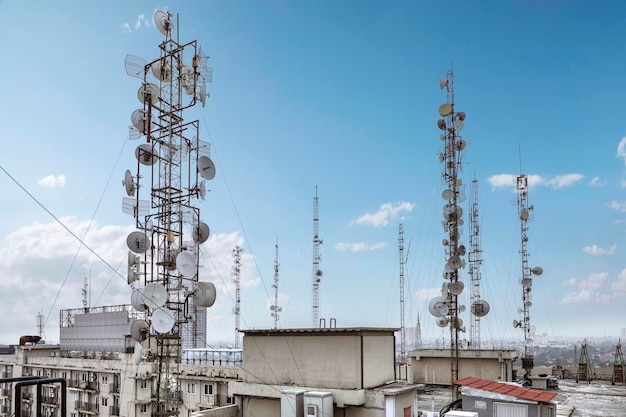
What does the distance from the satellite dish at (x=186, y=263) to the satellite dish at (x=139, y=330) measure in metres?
2.08

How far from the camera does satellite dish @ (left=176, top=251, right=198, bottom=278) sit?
15.7 metres

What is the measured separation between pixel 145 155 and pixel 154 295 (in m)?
4.97

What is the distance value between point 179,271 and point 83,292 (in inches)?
1990

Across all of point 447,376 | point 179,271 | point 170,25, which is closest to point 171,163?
point 179,271

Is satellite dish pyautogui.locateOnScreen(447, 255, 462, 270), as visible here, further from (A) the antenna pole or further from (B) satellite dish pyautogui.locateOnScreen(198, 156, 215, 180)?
(B) satellite dish pyautogui.locateOnScreen(198, 156, 215, 180)

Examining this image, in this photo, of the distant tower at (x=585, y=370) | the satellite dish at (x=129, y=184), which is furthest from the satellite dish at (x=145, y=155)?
the distant tower at (x=585, y=370)

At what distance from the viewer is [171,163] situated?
55.8 ft

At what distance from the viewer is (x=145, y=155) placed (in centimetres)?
1712

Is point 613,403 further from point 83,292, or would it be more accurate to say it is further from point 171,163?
point 83,292

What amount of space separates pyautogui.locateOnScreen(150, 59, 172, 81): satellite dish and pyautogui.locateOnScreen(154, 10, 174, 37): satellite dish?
1.12 m

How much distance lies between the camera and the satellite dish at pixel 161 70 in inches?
698

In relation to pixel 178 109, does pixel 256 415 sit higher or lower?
lower

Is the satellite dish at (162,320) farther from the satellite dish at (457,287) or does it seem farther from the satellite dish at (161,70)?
the satellite dish at (457,287)

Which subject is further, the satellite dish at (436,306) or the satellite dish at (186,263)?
the satellite dish at (436,306)
